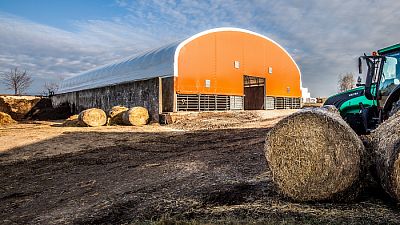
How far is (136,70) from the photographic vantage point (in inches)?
1006

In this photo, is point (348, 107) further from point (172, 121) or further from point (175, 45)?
point (175, 45)

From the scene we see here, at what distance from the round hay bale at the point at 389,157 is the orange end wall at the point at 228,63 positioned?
1751 cm

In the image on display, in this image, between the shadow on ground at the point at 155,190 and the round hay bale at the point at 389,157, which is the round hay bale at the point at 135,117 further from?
the round hay bale at the point at 389,157

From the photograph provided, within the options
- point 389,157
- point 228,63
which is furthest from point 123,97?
point 389,157

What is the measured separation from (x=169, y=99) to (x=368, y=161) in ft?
57.6

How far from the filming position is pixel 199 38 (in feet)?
74.9

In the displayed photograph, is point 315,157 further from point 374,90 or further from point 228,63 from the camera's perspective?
point 228,63

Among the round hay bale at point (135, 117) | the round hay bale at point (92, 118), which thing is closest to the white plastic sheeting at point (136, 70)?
the round hay bale at point (135, 117)

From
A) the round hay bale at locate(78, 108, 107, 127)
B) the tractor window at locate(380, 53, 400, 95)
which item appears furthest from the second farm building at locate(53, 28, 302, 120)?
the tractor window at locate(380, 53, 400, 95)

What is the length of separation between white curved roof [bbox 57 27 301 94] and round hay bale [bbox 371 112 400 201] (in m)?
17.7

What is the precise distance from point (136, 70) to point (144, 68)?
3.99 feet

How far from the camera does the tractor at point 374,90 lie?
8.35m

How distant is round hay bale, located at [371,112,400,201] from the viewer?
3660mm

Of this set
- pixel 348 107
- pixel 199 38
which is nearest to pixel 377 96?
pixel 348 107
